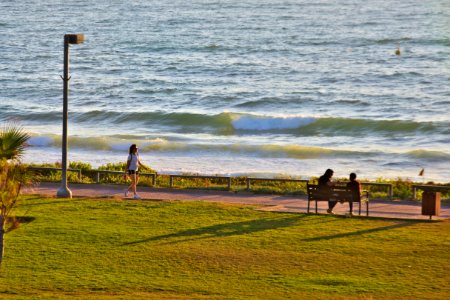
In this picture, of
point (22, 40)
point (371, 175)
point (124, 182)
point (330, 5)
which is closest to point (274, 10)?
point (330, 5)

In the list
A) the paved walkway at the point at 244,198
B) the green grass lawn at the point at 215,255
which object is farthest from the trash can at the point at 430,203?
the green grass lawn at the point at 215,255

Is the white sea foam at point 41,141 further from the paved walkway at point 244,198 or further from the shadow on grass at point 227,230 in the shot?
the shadow on grass at point 227,230

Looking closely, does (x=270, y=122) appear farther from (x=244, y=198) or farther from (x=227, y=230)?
(x=227, y=230)

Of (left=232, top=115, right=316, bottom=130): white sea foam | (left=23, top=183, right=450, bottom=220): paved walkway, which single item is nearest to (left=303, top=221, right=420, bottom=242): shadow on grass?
(left=23, top=183, right=450, bottom=220): paved walkway

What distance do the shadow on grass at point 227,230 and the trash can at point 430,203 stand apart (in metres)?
2.70

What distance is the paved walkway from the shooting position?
2234 centimetres

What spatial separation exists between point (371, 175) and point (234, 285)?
22.6 metres

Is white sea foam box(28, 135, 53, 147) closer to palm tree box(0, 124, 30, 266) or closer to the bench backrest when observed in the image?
palm tree box(0, 124, 30, 266)

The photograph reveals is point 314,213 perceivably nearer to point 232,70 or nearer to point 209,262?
point 209,262

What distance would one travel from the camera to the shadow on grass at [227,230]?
19.0 m

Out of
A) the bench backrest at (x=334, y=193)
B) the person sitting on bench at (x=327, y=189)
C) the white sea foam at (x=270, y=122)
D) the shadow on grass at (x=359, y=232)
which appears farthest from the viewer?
the white sea foam at (x=270, y=122)

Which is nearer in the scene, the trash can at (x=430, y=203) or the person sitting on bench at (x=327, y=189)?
the trash can at (x=430, y=203)

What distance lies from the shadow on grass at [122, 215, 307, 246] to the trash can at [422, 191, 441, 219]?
270cm

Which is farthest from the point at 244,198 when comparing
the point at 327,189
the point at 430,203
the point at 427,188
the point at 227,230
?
the point at 430,203
